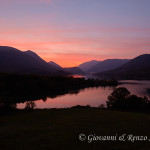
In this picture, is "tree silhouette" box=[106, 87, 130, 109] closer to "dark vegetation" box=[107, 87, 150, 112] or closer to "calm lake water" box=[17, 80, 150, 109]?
"dark vegetation" box=[107, 87, 150, 112]

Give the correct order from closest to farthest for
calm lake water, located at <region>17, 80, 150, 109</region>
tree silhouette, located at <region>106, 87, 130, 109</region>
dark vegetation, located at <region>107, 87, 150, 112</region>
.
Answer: dark vegetation, located at <region>107, 87, 150, 112</region>
tree silhouette, located at <region>106, 87, 130, 109</region>
calm lake water, located at <region>17, 80, 150, 109</region>

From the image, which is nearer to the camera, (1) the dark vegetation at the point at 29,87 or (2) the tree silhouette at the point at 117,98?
(2) the tree silhouette at the point at 117,98

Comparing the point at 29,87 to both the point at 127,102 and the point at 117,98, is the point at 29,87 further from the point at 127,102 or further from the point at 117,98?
the point at 127,102

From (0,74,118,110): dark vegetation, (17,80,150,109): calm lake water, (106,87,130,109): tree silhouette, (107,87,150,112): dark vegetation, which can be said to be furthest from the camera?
(0,74,118,110): dark vegetation

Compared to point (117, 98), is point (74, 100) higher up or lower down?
lower down

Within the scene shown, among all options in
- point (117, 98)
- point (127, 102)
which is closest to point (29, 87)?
point (117, 98)

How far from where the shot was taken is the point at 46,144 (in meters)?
11.9

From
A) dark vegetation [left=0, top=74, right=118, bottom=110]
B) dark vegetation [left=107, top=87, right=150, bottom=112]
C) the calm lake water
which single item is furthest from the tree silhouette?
dark vegetation [left=0, top=74, right=118, bottom=110]

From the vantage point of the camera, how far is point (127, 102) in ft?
154

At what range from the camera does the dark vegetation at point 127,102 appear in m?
45.2

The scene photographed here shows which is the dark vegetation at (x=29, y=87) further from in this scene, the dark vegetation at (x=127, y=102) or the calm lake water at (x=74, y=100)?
the dark vegetation at (x=127, y=102)

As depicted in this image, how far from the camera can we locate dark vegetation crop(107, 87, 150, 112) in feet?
148

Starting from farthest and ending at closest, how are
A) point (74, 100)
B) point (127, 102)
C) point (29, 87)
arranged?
point (29, 87) → point (74, 100) → point (127, 102)

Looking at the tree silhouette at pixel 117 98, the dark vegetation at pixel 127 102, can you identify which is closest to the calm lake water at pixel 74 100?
the tree silhouette at pixel 117 98
